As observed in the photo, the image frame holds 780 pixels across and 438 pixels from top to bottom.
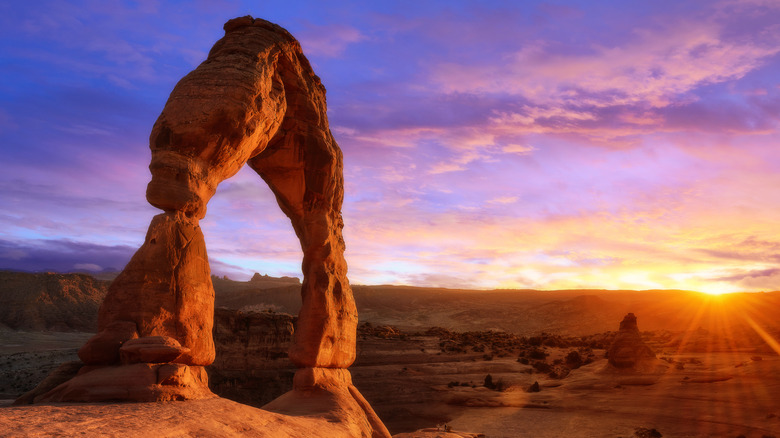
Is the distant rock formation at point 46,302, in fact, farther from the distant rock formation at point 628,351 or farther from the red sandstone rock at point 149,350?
the red sandstone rock at point 149,350

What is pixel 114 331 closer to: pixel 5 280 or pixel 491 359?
pixel 491 359

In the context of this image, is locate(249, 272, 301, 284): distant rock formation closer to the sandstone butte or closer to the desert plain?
the desert plain

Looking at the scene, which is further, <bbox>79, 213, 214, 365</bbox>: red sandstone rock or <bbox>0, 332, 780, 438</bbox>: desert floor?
<bbox>0, 332, 780, 438</bbox>: desert floor

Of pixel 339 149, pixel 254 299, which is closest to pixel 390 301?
pixel 254 299

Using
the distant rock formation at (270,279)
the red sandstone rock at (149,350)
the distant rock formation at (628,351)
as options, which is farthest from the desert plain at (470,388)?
the distant rock formation at (270,279)

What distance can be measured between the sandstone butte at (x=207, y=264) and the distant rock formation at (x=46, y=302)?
37523 mm

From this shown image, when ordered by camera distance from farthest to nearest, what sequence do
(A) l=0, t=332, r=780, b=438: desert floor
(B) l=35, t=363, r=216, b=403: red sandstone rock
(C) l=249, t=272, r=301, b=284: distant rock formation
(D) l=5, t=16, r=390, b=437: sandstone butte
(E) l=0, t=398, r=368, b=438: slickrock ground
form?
1. (C) l=249, t=272, r=301, b=284: distant rock formation
2. (A) l=0, t=332, r=780, b=438: desert floor
3. (D) l=5, t=16, r=390, b=437: sandstone butte
4. (B) l=35, t=363, r=216, b=403: red sandstone rock
5. (E) l=0, t=398, r=368, b=438: slickrock ground

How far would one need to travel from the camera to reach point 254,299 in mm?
64750

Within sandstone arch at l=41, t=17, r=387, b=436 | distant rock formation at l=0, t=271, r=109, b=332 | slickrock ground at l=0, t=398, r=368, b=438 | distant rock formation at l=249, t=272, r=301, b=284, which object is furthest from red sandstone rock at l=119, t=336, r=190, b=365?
distant rock formation at l=249, t=272, r=301, b=284

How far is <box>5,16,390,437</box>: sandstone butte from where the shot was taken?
5.05 metres

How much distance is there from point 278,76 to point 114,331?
4.91 metres

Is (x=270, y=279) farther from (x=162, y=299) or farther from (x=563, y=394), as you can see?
(x=162, y=299)

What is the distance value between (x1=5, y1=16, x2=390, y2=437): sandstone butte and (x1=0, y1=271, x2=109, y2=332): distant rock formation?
37.5 metres

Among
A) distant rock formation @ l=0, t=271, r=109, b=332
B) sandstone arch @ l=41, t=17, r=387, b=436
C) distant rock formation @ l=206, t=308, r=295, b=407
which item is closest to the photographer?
sandstone arch @ l=41, t=17, r=387, b=436
